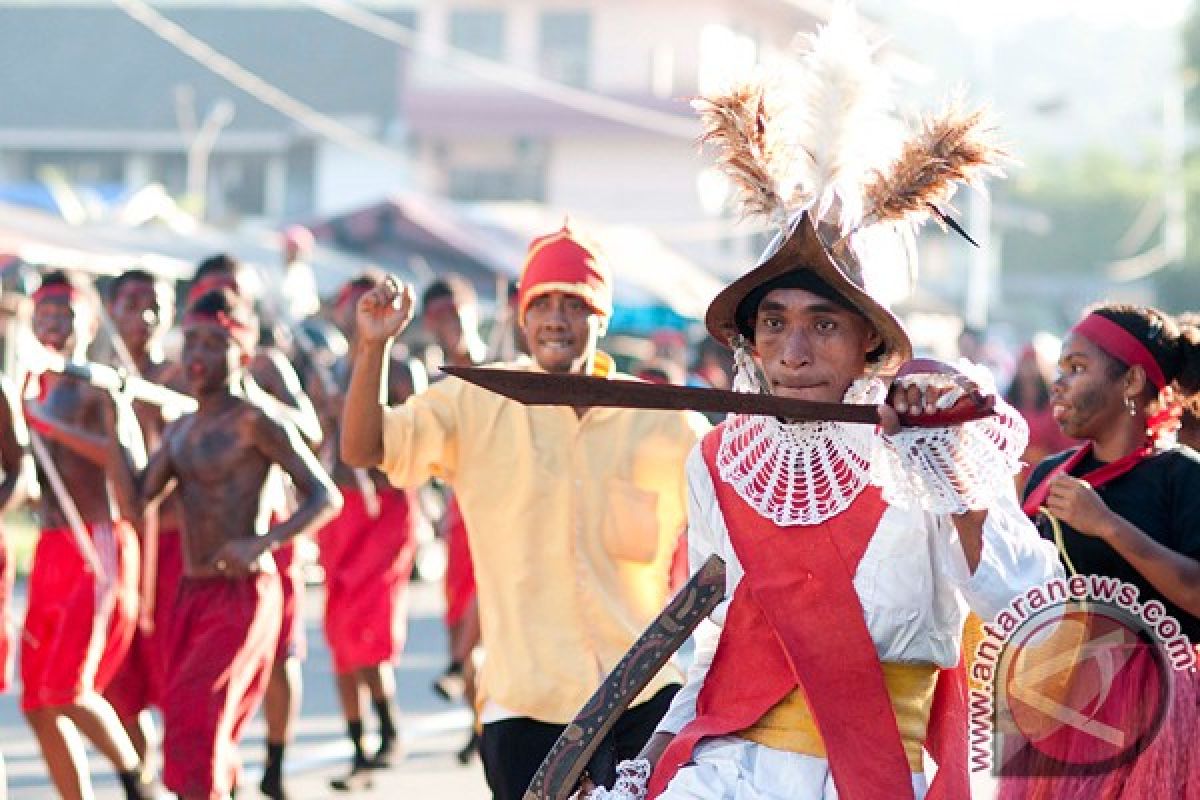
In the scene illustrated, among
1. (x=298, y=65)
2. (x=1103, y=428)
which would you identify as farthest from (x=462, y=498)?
(x=298, y=65)

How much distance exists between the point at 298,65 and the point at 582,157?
32.6 ft

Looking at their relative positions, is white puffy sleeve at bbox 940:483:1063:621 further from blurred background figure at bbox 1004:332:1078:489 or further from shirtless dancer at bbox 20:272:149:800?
blurred background figure at bbox 1004:332:1078:489

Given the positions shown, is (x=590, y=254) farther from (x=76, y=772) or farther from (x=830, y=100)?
(x=76, y=772)

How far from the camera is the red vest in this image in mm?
4875

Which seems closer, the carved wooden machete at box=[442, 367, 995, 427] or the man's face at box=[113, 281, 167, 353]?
the carved wooden machete at box=[442, 367, 995, 427]

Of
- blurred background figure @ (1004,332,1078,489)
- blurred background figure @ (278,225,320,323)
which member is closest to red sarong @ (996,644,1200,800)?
blurred background figure @ (1004,332,1078,489)

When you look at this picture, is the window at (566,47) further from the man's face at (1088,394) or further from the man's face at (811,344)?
the man's face at (811,344)

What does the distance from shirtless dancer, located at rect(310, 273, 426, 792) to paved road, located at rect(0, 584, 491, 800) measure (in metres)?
0.23

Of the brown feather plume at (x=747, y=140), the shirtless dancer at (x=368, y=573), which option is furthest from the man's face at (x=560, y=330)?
the shirtless dancer at (x=368, y=573)

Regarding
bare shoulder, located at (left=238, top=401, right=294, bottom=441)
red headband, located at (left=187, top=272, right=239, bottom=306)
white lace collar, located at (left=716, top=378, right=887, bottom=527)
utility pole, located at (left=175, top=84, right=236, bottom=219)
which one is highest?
utility pole, located at (left=175, top=84, right=236, bottom=219)

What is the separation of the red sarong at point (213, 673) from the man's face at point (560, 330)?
213 centimetres

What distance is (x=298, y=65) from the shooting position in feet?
194

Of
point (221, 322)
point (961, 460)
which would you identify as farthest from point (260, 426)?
point (961, 460)

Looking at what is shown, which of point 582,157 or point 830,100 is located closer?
point 830,100
